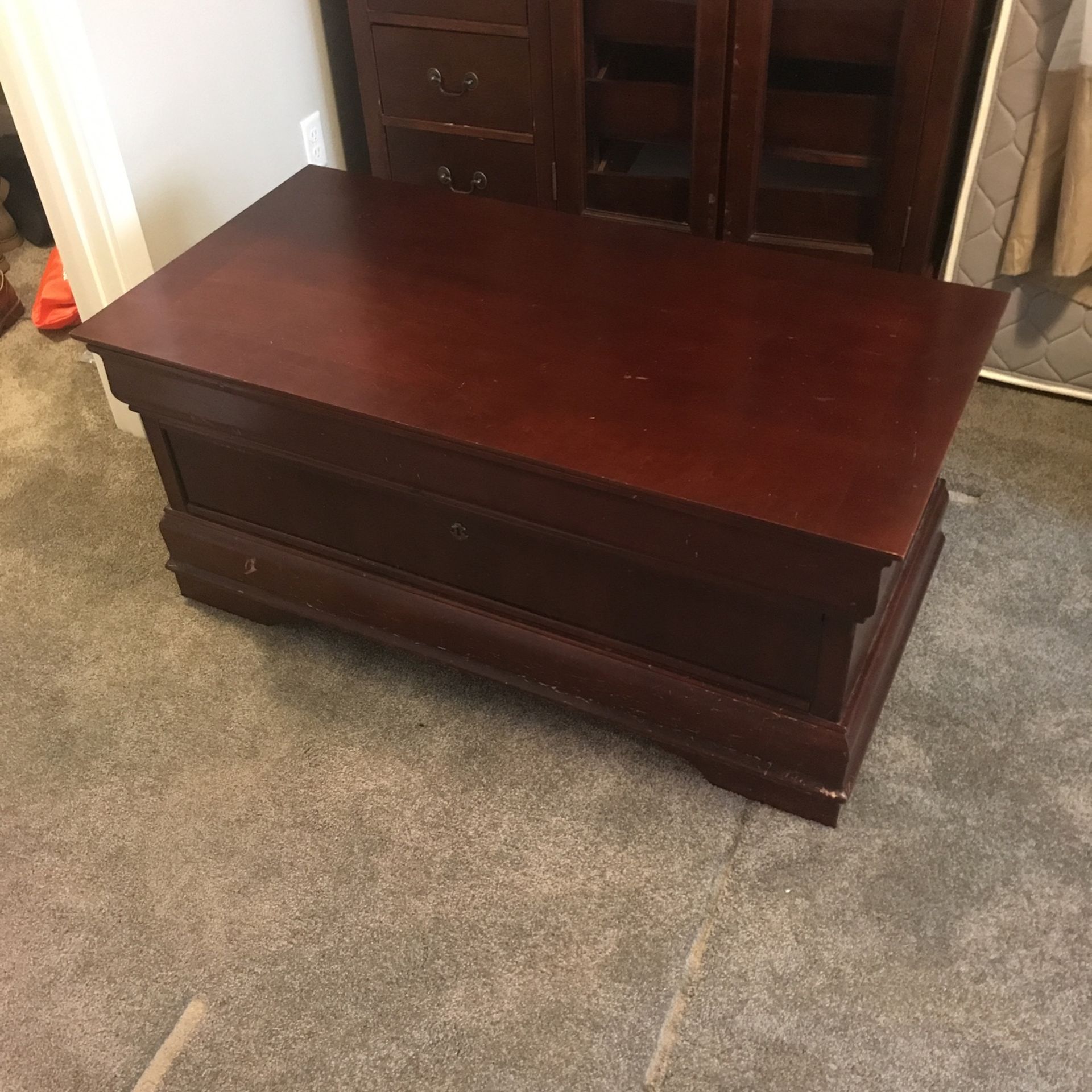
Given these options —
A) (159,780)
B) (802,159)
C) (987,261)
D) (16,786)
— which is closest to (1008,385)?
(987,261)

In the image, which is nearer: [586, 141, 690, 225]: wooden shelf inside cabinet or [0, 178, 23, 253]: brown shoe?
[586, 141, 690, 225]: wooden shelf inside cabinet

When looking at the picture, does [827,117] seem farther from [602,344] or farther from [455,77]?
[602,344]

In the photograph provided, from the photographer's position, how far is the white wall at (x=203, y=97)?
5.15ft

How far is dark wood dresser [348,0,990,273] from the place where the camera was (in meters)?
1.65

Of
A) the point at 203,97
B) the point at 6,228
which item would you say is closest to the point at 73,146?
the point at 203,97

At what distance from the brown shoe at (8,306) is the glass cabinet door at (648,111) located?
1133 millimetres

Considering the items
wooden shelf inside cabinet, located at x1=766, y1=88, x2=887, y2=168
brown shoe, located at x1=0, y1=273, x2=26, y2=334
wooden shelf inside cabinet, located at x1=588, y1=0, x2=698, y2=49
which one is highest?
wooden shelf inside cabinet, located at x1=588, y1=0, x2=698, y2=49

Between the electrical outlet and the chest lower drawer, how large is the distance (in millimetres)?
869

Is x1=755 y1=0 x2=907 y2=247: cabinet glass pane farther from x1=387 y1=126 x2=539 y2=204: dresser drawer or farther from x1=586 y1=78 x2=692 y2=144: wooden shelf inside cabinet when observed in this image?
x1=387 y1=126 x2=539 y2=204: dresser drawer

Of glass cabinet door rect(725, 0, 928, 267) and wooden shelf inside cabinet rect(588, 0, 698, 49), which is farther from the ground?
wooden shelf inside cabinet rect(588, 0, 698, 49)

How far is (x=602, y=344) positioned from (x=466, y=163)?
0.92 meters

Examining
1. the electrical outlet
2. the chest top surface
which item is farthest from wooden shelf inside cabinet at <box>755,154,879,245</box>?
the electrical outlet

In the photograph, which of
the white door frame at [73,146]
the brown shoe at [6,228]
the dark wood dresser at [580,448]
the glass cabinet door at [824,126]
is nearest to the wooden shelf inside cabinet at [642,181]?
the glass cabinet door at [824,126]

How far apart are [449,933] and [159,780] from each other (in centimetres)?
43
